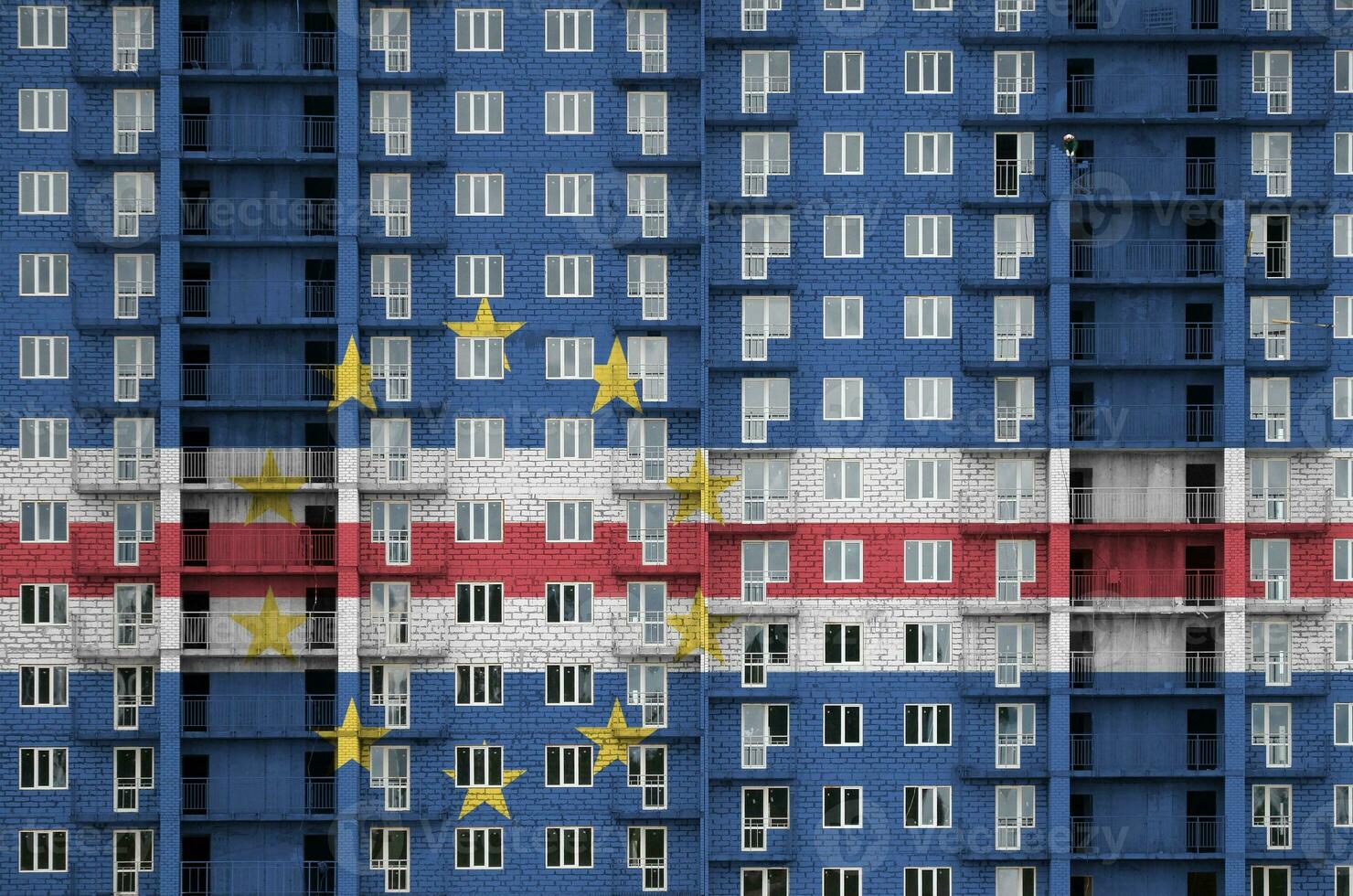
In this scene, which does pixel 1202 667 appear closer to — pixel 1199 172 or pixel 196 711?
pixel 1199 172

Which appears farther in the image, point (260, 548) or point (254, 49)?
point (254, 49)

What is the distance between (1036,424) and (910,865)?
59.7 feet

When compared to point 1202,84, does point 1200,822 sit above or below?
below

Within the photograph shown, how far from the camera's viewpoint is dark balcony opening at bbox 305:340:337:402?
6531 cm

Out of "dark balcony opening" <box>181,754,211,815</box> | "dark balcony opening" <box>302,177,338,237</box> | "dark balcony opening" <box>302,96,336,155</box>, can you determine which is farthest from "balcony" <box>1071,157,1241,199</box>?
"dark balcony opening" <box>181,754,211,815</box>

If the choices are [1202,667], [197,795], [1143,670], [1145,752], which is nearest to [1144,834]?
[1145,752]

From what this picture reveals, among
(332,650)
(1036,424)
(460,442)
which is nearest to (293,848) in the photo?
(332,650)

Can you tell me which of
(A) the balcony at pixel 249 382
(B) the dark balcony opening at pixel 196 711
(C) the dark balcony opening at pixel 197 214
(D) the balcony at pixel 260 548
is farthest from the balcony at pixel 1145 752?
(C) the dark balcony opening at pixel 197 214

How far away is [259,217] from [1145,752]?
134ft

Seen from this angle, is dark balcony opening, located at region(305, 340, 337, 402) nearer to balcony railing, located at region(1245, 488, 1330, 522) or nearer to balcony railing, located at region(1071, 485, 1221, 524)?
balcony railing, located at region(1071, 485, 1221, 524)

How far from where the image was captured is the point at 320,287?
65.6 m

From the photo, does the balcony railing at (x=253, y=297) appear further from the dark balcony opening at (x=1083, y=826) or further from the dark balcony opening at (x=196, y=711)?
the dark balcony opening at (x=1083, y=826)

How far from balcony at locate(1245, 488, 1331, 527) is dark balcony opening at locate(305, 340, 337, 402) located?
121 feet

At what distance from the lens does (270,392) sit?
65312mm
